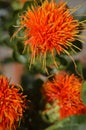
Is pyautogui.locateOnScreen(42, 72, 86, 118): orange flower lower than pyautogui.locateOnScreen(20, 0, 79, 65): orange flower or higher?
lower

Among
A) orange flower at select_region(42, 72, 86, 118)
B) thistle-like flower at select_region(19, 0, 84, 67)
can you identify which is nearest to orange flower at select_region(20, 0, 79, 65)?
thistle-like flower at select_region(19, 0, 84, 67)

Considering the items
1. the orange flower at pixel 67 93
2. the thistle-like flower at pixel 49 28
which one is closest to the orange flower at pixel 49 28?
the thistle-like flower at pixel 49 28

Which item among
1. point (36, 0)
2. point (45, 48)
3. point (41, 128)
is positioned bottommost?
point (41, 128)

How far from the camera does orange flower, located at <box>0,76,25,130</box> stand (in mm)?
1050

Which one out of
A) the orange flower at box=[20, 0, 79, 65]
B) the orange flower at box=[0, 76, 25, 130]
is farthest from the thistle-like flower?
the orange flower at box=[0, 76, 25, 130]

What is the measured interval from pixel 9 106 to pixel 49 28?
0.77 feet

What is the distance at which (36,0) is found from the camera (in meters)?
1.14

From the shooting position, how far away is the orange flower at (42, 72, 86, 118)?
1.12 metres

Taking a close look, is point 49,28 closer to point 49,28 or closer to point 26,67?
point 49,28

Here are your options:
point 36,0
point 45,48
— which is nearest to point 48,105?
point 45,48

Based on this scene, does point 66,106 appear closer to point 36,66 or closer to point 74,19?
point 36,66

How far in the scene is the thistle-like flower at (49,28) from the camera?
106cm

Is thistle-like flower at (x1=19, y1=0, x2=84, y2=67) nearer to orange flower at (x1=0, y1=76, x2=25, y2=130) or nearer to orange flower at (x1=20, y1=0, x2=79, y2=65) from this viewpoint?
orange flower at (x1=20, y1=0, x2=79, y2=65)

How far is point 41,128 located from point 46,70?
20 cm
